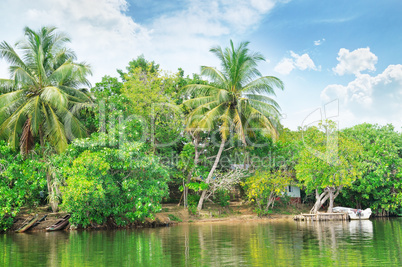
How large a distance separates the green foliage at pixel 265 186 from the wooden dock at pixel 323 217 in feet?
7.43

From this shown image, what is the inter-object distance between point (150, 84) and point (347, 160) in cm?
1486

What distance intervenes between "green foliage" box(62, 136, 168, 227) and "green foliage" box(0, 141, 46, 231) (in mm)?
1884

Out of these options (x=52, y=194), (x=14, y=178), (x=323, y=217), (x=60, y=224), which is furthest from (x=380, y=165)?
(x=14, y=178)

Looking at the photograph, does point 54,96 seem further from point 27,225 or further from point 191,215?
point 191,215

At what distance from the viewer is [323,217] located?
83.3 ft

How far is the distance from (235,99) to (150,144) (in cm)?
642

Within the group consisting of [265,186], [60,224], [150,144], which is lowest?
[60,224]

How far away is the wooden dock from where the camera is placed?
25.0 metres

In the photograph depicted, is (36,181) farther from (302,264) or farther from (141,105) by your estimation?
(302,264)

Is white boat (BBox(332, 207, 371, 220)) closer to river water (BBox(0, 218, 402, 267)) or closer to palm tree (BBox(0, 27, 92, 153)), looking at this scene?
river water (BBox(0, 218, 402, 267))

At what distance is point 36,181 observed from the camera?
60.8 feet

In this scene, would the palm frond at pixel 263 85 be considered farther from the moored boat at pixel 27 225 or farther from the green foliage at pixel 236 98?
the moored boat at pixel 27 225

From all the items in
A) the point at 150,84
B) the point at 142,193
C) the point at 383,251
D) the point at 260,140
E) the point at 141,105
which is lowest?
the point at 383,251

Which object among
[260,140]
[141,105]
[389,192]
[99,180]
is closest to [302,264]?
[99,180]
